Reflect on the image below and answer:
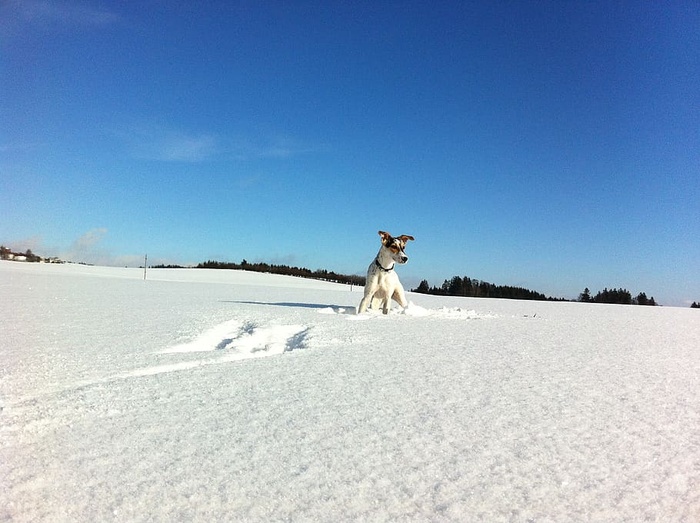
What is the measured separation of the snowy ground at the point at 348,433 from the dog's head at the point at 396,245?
3377 mm

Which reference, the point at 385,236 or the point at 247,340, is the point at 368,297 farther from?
the point at 247,340

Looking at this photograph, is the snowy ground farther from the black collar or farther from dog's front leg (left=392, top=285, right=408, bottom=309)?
dog's front leg (left=392, top=285, right=408, bottom=309)

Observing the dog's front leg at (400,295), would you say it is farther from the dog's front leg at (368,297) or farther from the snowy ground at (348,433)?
the snowy ground at (348,433)

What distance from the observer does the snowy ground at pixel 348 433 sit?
1.56 m

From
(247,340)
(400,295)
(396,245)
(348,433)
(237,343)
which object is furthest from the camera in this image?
(400,295)

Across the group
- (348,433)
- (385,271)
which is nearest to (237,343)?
(348,433)

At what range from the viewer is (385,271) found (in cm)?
783

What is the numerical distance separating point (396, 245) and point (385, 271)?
0.50m

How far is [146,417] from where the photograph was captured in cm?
237

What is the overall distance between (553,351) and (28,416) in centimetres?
410

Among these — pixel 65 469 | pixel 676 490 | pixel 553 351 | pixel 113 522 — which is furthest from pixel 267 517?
pixel 553 351

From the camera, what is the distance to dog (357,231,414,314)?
25.4 feet

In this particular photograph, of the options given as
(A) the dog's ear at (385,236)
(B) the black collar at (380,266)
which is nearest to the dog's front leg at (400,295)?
(B) the black collar at (380,266)

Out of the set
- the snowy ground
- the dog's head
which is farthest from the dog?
the snowy ground
